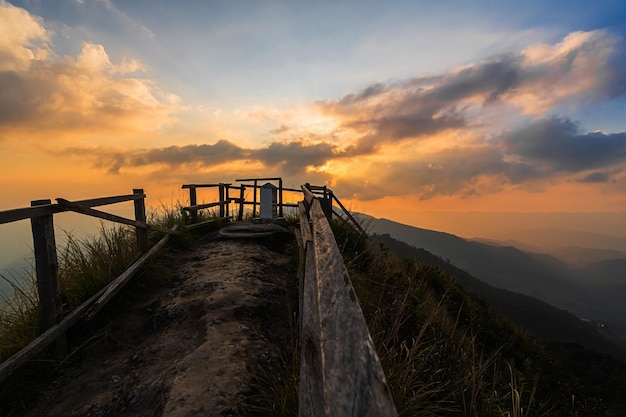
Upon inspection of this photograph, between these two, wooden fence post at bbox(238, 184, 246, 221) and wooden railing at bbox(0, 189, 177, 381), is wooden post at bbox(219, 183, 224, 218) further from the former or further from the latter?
wooden railing at bbox(0, 189, 177, 381)

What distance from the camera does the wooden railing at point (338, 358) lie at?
3.00ft

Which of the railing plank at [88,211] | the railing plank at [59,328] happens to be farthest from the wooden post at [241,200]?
the railing plank at [59,328]

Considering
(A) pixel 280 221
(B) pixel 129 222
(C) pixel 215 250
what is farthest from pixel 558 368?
(B) pixel 129 222

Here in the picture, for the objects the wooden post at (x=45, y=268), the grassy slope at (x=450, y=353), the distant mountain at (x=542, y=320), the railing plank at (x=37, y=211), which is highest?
the railing plank at (x=37, y=211)

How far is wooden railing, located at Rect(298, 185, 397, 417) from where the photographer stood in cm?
91

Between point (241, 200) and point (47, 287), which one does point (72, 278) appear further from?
point (241, 200)

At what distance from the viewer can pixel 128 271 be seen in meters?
5.25

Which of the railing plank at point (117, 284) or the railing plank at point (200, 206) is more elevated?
the railing plank at point (200, 206)

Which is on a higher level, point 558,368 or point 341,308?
point 341,308

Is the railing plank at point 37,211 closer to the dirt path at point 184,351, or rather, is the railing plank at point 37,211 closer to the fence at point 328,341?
the fence at point 328,341

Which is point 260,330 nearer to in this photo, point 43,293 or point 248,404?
point 248,404

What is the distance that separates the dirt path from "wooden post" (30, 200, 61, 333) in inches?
23.2

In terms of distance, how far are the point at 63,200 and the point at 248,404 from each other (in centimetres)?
332

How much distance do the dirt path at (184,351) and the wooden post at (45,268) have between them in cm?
59
